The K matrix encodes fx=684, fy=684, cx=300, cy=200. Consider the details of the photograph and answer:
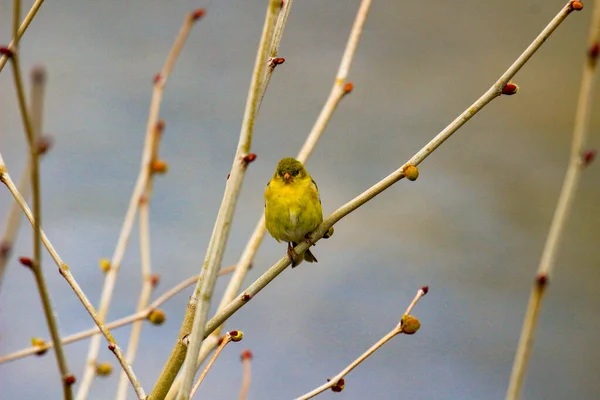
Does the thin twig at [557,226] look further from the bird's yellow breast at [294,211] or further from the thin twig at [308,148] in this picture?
the bird's yellow breast at [294,211]

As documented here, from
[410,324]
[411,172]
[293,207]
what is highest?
[293,207]

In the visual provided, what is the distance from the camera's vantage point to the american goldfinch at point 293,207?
139cm

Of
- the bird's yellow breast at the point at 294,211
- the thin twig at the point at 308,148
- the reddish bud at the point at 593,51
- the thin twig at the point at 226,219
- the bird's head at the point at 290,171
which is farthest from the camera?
the bird's head at the point at 290,171

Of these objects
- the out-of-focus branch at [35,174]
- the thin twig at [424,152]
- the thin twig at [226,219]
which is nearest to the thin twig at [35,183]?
the out-of-focus branch at [35,174]

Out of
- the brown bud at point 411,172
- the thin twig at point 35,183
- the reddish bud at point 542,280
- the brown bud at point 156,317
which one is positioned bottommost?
the reddish bud at point 542,280

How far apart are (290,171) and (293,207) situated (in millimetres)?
133

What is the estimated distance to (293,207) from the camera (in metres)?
1.40

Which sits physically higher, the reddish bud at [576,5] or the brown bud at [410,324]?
the reddish bud at [576,5]

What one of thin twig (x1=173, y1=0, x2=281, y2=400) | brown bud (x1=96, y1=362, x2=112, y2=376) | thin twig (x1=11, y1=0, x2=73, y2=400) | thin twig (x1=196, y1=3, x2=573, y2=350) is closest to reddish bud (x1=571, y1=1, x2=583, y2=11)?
thin twig (x1=196, y1=3, x2=573, y2=350)

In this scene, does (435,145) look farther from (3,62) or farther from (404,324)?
(3,62)

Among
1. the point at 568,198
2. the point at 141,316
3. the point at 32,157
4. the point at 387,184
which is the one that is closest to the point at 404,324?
the point at 387,184

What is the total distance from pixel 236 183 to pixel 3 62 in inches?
16.2

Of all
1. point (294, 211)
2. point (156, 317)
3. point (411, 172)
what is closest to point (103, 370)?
point (156, 317)

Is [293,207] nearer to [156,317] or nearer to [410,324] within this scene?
[156,317]
